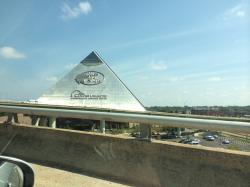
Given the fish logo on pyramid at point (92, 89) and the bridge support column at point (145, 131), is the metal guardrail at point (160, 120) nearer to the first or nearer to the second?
the bridge support column at point (145, 131)

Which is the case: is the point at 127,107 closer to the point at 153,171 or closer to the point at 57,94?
the point at 57,94

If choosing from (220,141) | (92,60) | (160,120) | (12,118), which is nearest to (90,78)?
(92,60)

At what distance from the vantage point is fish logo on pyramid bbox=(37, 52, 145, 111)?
80.1 metres

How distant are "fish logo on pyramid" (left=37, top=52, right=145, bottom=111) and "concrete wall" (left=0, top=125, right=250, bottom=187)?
67.3 metres

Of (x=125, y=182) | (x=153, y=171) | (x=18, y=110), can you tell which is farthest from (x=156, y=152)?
(x=18, y=110)

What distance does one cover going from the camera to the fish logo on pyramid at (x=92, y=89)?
80.1 meters

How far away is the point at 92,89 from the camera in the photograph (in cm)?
8394

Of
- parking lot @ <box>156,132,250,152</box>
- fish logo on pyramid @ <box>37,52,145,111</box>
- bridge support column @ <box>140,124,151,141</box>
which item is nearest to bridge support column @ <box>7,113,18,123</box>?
bridge support column @ <box>140,124,151,141</box>

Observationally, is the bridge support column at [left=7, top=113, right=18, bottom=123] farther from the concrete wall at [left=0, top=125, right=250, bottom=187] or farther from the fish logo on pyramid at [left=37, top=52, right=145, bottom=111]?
the fish logo on pyramid at [left=37, top=52, right=145, bottom=111]

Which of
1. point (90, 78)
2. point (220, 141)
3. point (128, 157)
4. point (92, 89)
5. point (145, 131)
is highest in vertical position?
point (90, 78)

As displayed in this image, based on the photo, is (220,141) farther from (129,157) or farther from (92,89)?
(129,157)

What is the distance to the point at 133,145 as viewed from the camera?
22.6 feet

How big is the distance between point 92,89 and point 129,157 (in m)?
77.4

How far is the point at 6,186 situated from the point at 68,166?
17.3 feet
